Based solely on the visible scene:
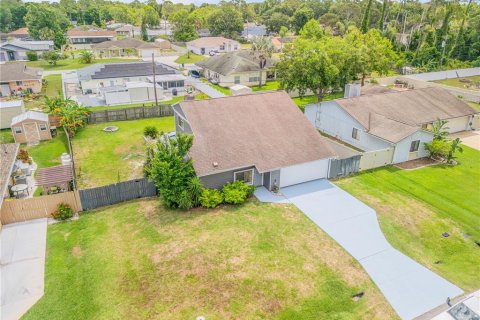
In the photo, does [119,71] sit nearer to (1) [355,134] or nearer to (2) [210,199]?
(1) [355,134]

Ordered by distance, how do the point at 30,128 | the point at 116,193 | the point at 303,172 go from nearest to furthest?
the point at 116,193 → the point at 303,172 → the point at 30,128

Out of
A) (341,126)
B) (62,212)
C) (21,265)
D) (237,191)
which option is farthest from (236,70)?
(21,265)

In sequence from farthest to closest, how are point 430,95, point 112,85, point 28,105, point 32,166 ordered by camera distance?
point 112,85 < point 28,105 < point 430,95 < point 32,166

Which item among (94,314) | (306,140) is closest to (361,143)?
(306,140)

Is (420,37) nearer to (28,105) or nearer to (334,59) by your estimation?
(334,59)

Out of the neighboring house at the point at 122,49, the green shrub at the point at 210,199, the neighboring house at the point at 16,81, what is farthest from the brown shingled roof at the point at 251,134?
the neighboring house at the point at 122,49

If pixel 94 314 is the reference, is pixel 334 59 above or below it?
above
